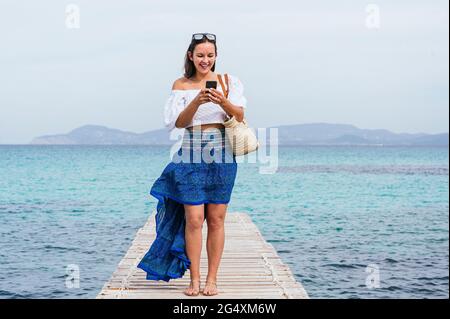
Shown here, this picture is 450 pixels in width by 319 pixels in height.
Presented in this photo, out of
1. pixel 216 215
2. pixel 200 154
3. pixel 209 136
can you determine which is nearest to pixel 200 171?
pixel 200 154

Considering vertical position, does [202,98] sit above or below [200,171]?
above

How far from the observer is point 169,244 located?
537cm

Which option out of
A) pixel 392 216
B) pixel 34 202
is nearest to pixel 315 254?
pixel 392 216

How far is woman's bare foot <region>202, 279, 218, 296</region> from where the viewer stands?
5.19m

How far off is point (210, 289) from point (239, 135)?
1193mm

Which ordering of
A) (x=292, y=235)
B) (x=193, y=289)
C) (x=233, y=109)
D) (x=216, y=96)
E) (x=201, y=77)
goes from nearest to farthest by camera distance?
(x=216, y=96)
(x=233, y=109)
(x=201, y=77)
(x=193, y=289)
(x=292, y=235)

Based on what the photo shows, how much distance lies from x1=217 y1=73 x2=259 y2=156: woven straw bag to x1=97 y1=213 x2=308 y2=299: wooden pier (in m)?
1.16

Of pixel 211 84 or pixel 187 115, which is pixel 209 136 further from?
pixel 211 84

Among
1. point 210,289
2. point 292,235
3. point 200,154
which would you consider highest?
point 200,154

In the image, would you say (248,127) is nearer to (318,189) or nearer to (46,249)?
(46,249)

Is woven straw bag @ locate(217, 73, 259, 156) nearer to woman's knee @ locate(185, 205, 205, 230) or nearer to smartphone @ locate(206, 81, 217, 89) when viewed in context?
smartphone @ locate(206, 81, 217, 89)

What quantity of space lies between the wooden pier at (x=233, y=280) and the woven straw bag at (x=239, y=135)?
116cm

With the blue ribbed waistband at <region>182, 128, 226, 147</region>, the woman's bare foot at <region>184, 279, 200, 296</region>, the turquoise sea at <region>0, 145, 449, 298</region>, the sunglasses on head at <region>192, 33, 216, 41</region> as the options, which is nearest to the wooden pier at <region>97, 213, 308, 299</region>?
the woman's bare foot at <region>184, 279, 200, 296</region>

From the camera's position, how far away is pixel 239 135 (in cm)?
483
